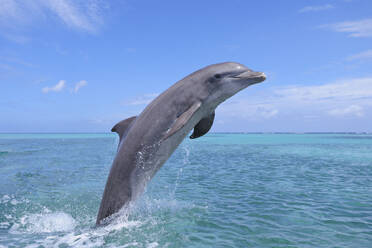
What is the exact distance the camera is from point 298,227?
26.2 ft

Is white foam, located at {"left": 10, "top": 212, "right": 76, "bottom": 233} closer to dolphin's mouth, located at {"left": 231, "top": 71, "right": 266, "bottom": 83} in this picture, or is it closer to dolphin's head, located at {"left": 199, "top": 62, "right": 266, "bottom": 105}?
dolphin's head, located at {"left": 199, "top": 62, "right": 266, "bottom": 105}

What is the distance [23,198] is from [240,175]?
11533mm

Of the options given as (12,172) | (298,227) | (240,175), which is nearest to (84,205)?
(298,227)

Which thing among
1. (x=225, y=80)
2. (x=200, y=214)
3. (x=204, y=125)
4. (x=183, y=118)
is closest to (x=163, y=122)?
(x=183, y=118)

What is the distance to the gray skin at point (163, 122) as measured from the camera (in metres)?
A: 5.84

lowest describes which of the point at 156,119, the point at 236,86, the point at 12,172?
the point at 12,172

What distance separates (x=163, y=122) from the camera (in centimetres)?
583

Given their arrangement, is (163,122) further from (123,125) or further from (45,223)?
(45,223)

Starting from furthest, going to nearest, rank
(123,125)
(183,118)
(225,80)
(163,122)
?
(123,125) < (225,80) < (163,122) < (183,118)

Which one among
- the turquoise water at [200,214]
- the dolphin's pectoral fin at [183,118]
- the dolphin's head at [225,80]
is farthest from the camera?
the turquoise water at [200,214]

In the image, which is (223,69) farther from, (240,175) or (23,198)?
(240,175)

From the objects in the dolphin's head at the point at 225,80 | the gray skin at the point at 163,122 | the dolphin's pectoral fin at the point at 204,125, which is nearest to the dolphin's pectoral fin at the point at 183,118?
the gray skin at the point at 163,122

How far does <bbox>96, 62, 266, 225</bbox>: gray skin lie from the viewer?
230 inches

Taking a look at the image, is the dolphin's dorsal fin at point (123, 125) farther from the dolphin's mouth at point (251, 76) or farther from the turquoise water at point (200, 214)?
the dolphin's mouth at point (251, 76)
